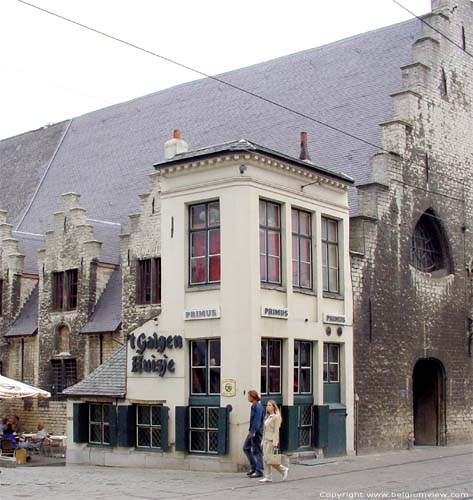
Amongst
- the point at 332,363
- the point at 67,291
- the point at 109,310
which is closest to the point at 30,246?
the point at 67,291

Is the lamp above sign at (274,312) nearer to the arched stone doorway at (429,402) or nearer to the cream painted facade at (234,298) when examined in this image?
the cream painted facade at (234,298)

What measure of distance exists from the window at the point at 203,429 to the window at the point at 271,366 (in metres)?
1.26

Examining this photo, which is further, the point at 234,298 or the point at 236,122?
the point at 236,122

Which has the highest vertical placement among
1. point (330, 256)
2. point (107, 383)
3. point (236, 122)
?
point (236, 122)

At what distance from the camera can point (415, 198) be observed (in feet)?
87.4

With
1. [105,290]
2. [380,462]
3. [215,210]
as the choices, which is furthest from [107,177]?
[380,462]

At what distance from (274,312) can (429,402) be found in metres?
10.1

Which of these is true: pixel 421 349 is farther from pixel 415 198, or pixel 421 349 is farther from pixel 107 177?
pixel 107 177

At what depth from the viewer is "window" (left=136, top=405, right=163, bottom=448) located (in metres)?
20.5

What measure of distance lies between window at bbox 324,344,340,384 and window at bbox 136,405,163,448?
4.43 meters

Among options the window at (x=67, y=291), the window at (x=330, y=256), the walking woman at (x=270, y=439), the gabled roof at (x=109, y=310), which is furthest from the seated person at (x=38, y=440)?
the walking woman at (x=270, y=439)

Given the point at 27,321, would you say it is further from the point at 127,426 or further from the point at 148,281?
the point at 127,426

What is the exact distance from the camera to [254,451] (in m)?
18.0

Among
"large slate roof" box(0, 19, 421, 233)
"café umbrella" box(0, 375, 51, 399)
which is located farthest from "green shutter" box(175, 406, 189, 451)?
"large slate roof" box(0, 19, 421, 233)
